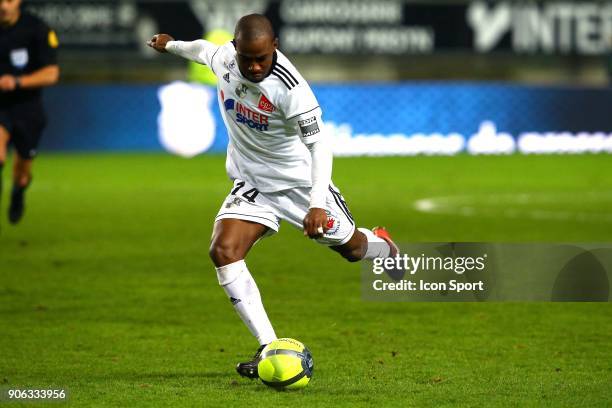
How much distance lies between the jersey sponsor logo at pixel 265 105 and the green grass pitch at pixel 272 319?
123 cm

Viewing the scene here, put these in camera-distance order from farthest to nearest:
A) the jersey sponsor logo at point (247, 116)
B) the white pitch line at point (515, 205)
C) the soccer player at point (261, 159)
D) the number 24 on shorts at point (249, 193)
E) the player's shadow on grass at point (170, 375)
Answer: the white pitch line at point (515, 205)
the number 24 on shorts at point (249, 193)
the jersey sponsor logo at point (247, 116)
the player's shadow on grass at point (170, 375)
the soccer player at point (261, 159)

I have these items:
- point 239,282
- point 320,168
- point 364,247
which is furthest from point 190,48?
point 364,247

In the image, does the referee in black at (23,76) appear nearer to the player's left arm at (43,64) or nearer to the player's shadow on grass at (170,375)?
the player's left arm at (43,64)

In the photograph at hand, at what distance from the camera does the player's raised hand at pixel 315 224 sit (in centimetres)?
587

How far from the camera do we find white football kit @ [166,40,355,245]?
238 inches

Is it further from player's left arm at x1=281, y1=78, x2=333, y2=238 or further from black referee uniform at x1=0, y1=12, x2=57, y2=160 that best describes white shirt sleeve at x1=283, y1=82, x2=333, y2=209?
black referee uniform at x1=0, y1=12, x2=57, y2=160

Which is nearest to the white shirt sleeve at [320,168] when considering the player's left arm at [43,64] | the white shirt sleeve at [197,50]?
the white shirt sleeve at [197,50]

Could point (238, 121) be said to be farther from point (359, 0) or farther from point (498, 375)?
point (359, 0)

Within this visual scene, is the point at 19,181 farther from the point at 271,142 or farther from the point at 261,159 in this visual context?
the point at 271,142

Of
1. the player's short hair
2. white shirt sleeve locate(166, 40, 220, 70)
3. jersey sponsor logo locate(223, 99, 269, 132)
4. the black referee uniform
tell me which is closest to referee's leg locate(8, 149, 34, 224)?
the black referee uniform

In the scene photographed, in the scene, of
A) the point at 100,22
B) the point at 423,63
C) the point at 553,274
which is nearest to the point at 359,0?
the point at 423,63

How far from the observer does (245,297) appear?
6.21 meters

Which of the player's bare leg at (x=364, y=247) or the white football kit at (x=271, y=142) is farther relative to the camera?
the player's bare leg at (x=364, y=247)

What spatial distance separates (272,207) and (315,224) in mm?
709
